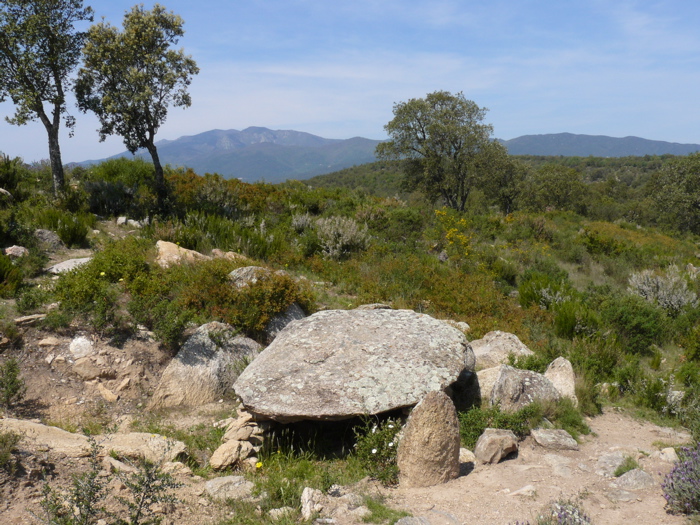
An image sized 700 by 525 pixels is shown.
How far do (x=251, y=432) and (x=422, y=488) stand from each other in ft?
6.90

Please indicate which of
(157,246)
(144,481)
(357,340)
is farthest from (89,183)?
(144,481)

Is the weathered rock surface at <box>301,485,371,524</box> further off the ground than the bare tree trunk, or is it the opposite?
the bare tree trunk

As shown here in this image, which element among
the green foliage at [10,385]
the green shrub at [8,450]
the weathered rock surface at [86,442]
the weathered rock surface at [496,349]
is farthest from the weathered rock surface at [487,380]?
the green foliage at [10,385]

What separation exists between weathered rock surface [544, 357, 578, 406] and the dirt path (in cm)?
80

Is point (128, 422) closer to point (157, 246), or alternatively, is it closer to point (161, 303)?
point (161, 303)

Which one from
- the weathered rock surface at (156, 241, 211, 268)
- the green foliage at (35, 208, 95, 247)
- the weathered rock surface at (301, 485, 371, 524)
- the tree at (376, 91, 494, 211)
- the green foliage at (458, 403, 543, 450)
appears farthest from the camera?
the tree at (376, 91, 494, 211)

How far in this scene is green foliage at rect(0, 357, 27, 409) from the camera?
5168 millimetres

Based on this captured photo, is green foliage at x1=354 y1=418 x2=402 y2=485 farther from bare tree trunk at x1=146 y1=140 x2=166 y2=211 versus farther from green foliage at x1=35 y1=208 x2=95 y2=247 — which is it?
bare tree trunk at x1=146 y1=140 x2=166 y2=211

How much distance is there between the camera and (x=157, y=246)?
930 centimetres

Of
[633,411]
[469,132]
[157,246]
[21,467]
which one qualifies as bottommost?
[633,411]

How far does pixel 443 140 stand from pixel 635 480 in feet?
68.5

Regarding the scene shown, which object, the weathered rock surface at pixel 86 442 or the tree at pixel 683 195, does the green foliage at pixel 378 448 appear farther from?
the tree at pixel 683 195

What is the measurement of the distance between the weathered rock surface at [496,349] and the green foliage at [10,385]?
20.4ft

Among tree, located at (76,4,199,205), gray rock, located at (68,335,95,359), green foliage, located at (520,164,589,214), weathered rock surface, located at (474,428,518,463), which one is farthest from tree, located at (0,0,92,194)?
green foliage, located at (520,164,589,214)
